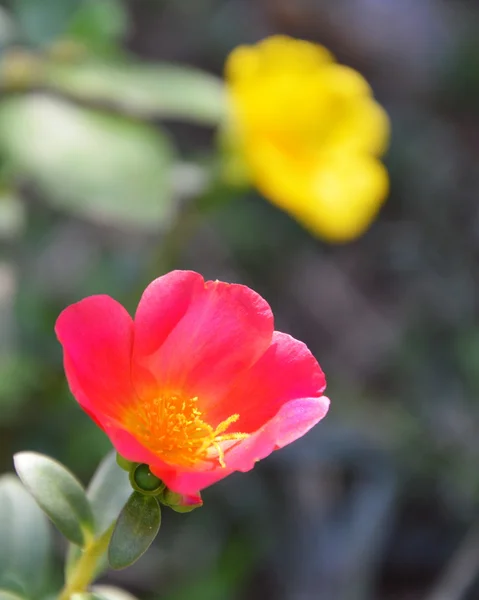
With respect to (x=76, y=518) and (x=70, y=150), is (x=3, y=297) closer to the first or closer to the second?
(x=70, y=150)

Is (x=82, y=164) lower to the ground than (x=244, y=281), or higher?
higher

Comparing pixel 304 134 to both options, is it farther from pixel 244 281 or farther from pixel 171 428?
pixel 171 428

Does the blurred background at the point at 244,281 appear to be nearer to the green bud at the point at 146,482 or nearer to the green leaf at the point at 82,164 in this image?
the green leaf at the point at 82,164

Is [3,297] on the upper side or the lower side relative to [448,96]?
lower

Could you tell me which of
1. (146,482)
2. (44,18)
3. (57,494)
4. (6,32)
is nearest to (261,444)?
(146,482)

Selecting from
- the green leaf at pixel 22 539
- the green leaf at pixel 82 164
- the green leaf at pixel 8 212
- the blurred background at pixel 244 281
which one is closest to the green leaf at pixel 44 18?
the blurred background at pixel 244 281

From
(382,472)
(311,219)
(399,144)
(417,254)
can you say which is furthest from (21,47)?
(399,144)
